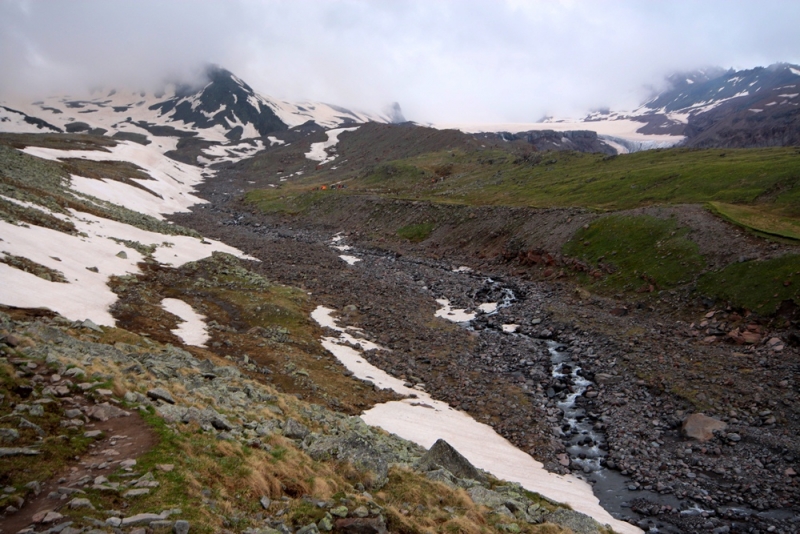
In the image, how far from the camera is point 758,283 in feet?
130

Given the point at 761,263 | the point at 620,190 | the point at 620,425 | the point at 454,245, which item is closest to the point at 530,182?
the point at 620,190

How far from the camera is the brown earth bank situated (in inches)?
899

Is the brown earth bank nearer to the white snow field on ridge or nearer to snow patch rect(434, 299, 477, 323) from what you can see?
snow patch rect(434, 299, 477, 323)

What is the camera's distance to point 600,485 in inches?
922

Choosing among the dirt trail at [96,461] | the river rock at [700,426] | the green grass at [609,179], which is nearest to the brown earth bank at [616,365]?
the river rock at [700,426]

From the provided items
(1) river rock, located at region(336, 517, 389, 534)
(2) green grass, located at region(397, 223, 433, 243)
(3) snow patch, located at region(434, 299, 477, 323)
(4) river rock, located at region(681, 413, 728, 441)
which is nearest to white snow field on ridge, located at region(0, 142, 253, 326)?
(1) river rock, located at region(336, 517, 389, 534)

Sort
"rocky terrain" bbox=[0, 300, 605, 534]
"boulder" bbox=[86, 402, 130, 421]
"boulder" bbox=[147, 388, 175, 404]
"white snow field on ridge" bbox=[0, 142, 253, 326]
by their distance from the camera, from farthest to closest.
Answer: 1. "white snow field on ridge" bbox=[0, 142, 253, 326]
2. "boulder" bbox=[147, 388, 175, 404]
3. "boulder" bbox=[86, 402, 130, 421]
4. "rocky terrain" bbox=[0, 300, 605, 534]

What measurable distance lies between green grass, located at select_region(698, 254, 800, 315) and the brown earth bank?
1.52m

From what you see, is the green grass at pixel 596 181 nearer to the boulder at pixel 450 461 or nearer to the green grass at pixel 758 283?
the green grass at pixel 758 283

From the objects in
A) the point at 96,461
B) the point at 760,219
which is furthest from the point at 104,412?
the point at 760,219

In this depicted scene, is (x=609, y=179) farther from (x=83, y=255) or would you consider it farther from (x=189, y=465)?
(x=189, y=465)

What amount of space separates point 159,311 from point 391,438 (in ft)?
71.3

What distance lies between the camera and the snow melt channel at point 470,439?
71.9ft

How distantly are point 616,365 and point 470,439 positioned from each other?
47.1 ft
